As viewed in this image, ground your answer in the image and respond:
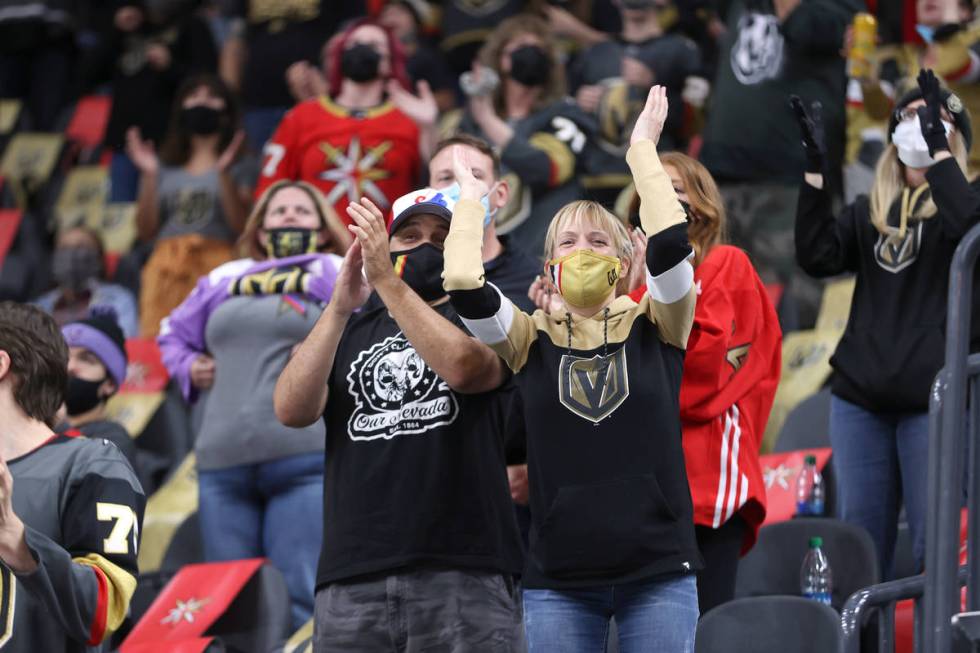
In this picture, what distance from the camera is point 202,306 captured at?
608cm

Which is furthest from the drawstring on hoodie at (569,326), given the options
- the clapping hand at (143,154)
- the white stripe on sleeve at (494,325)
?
the clapping hand at (143,154)

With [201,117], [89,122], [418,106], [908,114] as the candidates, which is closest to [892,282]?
[908,114]

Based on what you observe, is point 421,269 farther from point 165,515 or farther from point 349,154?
point 349,154

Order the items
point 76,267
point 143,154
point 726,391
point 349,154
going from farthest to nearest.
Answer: point 143,154, point 76,267, point 349,154, point 726,391

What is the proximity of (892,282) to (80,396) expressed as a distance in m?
2.74

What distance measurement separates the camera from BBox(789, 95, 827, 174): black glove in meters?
5.14

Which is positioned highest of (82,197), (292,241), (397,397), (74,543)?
(82,197)

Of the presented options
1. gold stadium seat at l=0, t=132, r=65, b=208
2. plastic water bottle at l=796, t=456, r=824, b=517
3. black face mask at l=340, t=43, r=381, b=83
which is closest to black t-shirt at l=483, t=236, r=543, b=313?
plastic water bottle at l=796, t=456, r=824, b=517

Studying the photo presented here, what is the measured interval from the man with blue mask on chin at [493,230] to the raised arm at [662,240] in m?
0.69

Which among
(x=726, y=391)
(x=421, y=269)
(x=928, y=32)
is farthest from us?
(x=928, y=32)

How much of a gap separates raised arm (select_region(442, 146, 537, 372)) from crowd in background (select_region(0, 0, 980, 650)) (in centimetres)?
2

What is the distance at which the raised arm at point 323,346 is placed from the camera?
4.21 m

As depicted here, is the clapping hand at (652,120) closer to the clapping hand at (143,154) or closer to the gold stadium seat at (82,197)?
the clapping hand at (143,154)

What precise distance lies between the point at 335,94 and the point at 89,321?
2.37 meters
